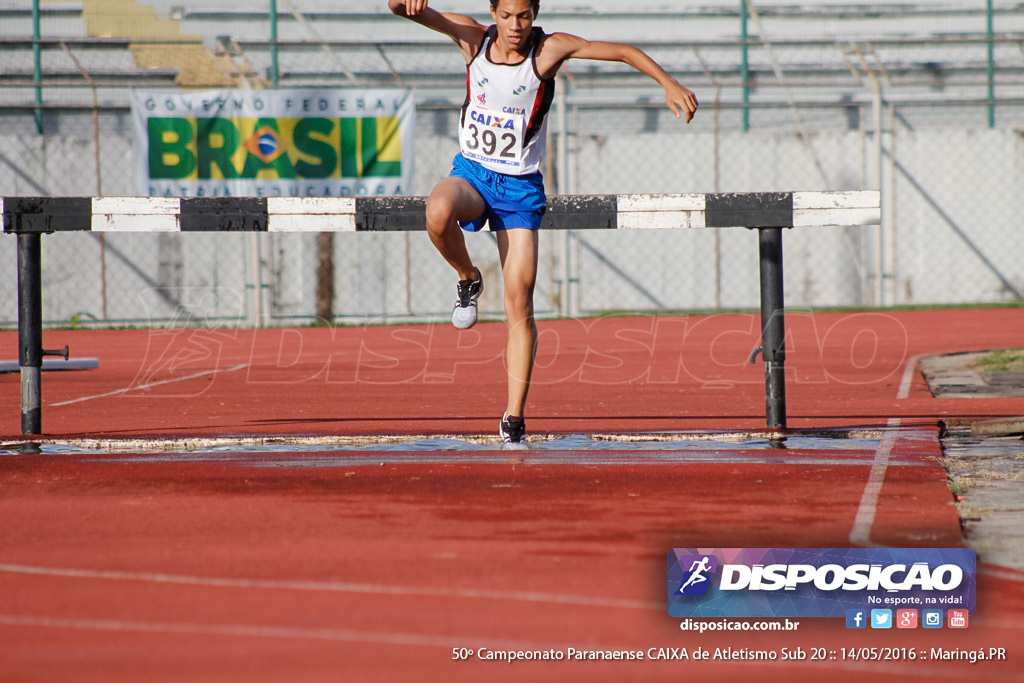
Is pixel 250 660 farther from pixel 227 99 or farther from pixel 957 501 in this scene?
pixel 227 99

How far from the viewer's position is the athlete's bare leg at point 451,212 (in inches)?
182

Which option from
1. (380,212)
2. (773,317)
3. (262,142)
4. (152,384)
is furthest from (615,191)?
(380,212)

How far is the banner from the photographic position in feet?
47.0

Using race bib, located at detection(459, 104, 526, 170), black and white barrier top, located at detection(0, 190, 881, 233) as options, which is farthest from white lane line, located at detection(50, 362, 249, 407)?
race bib, located at detection(459, 104, 526, 170)

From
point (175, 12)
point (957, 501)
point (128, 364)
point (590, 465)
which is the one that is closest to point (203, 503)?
point (590, 465)

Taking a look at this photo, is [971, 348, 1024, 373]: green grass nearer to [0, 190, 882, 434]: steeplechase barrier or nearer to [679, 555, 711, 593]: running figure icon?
[0, 190, 882, 434]: steeplechase barrier

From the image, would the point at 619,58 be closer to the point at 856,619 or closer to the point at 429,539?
the point at 429,539

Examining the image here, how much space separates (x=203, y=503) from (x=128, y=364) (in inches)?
285

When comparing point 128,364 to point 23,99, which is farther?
point 23,99

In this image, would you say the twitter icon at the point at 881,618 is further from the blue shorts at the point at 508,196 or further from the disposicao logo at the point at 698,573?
the blue shorts at the point at 508,196

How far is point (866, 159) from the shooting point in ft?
53.9

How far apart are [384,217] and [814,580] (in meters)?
2.97

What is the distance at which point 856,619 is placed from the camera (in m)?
2.42

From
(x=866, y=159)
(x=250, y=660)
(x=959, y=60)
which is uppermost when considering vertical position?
(x=959, y=60)
